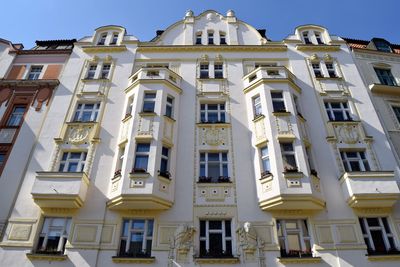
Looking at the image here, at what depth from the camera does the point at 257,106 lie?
17.5 m

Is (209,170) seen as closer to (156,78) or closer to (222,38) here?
(156,78)

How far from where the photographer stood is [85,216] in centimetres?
1393

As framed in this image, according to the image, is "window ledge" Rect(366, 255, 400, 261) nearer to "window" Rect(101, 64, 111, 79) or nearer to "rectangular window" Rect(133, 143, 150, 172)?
"rectangular window" Rect(133, 143, 150, 172)

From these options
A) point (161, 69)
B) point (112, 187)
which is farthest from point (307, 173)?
point (161, 69)

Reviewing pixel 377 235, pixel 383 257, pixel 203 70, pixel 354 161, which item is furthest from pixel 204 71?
pixel 383 257

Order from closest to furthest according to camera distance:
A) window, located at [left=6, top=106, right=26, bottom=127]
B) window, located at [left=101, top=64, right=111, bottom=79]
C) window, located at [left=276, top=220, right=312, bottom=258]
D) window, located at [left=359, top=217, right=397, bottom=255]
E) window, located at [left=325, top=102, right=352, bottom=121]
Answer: window, located at [left=276, top=220, right=312, bottom=258], window, located at [left=359, top=217, right=397, bottom=255], window, located at [left=325, top=102, right=352, bottom=121], window, located at [left=6, top=106, right=26, bottom=127], window, located at [left=101, top=64, right=111, bottom=79]

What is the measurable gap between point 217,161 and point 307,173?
449 centimetres

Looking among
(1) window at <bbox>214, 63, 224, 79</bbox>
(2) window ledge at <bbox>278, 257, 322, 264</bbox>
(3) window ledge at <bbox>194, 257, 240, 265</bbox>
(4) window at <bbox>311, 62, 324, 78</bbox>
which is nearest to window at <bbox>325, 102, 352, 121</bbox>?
(4) window at <bbox>311, 62, 324, 78</bbox>

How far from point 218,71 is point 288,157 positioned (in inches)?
324

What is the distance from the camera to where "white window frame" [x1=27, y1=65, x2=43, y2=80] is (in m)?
20.7

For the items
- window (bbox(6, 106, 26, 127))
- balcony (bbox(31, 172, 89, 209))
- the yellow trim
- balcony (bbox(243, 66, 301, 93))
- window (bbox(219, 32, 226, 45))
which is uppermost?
window (bbox(219, 32, 226, 45))

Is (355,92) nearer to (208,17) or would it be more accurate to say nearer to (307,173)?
(307,173)

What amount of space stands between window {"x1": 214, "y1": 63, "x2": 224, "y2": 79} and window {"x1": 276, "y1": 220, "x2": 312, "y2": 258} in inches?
403

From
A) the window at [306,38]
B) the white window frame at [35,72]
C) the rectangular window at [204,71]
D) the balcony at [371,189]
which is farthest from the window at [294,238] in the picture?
the white window frame at [35,72]
